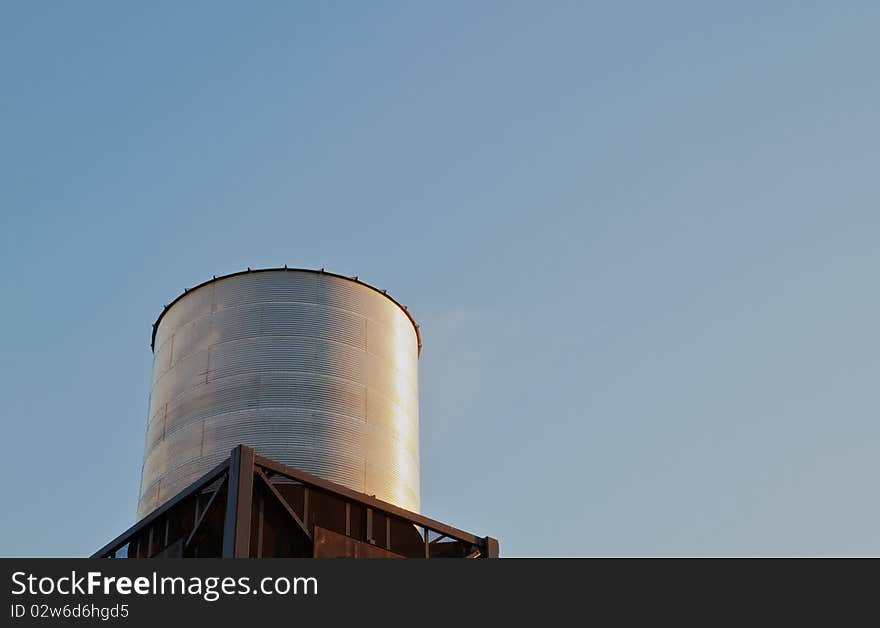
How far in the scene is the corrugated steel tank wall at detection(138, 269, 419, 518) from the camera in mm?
24078

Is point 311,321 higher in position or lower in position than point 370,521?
higher

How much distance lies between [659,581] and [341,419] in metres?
8.06

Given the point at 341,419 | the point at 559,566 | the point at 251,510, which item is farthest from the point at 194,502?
the point at 559,566

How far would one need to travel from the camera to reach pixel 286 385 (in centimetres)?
2448

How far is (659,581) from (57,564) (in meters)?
8.01

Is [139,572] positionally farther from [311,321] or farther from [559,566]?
[311,321]

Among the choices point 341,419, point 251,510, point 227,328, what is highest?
point 227,328

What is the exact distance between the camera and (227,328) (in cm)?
2531

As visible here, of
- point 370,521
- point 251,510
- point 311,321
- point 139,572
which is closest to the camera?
point 139,572

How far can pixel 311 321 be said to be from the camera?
83.8 ft

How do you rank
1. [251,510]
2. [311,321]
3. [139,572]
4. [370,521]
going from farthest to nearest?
[311,321] < [370,521] < [251,510] < [139,572]

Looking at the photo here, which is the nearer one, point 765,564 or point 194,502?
point 765,564

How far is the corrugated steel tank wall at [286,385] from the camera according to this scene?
948 inches

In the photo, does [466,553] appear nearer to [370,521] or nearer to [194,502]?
[370,521]
